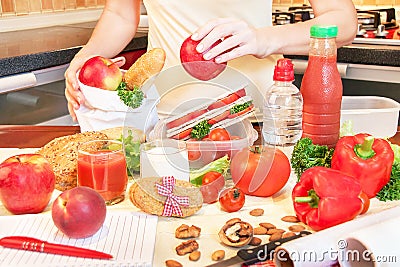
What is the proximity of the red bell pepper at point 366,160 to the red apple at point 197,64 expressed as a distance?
0.90 ft

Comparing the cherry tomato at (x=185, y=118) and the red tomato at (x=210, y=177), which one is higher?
the cherry tomato at (x=185, y=118)

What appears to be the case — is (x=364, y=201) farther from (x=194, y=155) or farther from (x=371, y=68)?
(x=371, y=68)

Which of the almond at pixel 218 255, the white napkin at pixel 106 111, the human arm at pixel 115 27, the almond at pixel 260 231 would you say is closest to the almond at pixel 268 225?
the almond at pixel 260 231

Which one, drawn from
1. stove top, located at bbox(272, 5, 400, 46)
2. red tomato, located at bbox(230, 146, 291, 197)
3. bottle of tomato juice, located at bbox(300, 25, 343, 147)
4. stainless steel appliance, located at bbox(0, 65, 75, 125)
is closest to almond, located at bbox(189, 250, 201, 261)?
red tomato, located at bbox(230, 146, 291, 197)

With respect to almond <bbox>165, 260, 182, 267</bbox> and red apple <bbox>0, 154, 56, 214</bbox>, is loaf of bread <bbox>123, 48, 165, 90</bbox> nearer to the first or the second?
red apple <bbox>0, 154, 56, 214</bbox>

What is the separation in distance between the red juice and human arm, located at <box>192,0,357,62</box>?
28 cm

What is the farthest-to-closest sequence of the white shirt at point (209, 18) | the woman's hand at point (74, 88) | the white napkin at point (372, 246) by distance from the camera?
the white shirt at point (209, 18), the woman's hand at point (74, 88), the white napkin at point (372, 246)

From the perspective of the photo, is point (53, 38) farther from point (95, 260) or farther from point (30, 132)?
point (95, 260)

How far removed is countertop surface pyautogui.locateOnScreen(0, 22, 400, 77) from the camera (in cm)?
216

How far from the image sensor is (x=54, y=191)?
1.16m

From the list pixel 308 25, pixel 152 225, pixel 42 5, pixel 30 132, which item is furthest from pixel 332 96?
pixel 42 5

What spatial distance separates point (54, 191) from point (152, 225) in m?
0.27

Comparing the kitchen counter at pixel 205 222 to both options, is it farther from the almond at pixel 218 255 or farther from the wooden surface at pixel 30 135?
the wooden surface at pixel 30 135

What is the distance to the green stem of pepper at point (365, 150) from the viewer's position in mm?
1064
